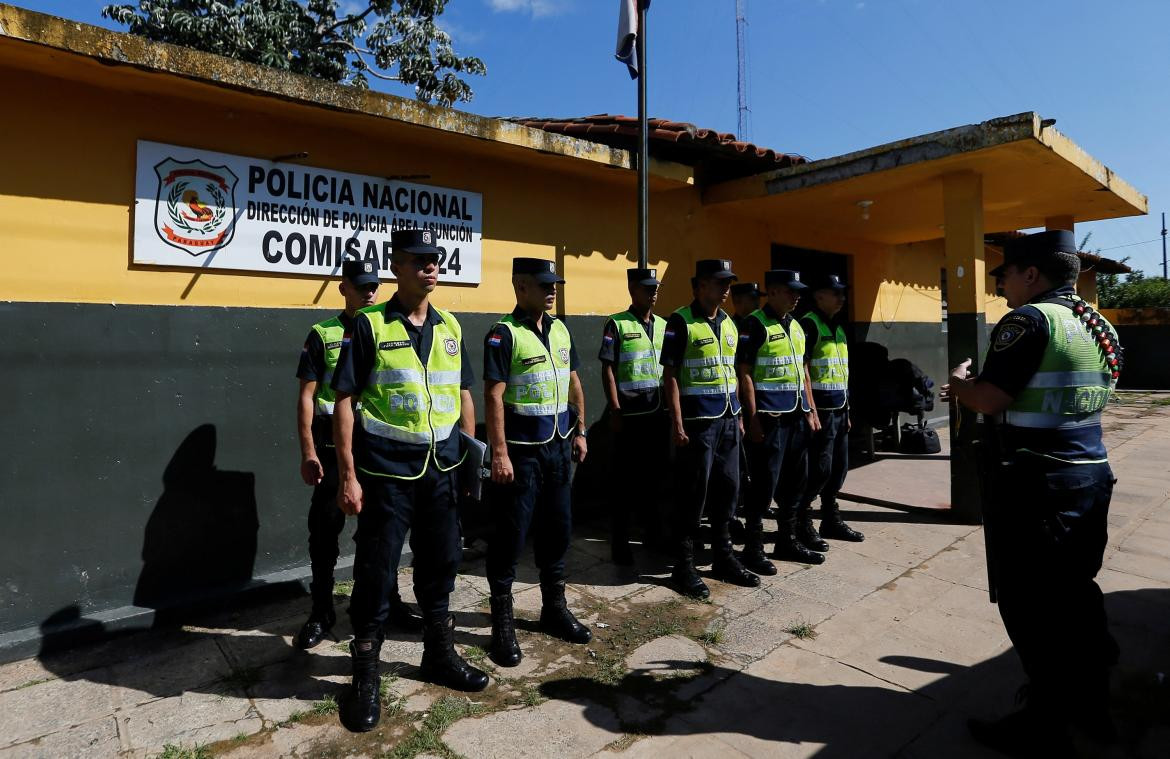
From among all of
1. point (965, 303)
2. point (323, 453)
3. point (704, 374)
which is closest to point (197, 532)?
point (323, 453)

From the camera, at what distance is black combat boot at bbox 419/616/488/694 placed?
3.02 m

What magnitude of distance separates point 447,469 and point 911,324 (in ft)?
29.8

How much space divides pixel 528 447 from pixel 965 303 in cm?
419

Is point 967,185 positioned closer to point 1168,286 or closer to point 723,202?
point 723,202

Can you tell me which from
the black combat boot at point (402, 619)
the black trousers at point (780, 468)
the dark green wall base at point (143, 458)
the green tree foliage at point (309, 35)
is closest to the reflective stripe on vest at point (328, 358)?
the dark green wall base at point (143, 458)

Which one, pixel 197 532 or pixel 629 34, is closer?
pixel 197 532

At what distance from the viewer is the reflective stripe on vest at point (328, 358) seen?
352cm

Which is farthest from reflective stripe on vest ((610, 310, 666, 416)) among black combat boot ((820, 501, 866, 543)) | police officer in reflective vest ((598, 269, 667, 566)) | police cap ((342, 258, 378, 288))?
police cap ((342, 258, 378, 288))

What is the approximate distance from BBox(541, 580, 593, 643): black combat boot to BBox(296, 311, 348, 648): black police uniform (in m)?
1.14

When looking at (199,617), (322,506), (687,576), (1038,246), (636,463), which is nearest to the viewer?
(1038,246)

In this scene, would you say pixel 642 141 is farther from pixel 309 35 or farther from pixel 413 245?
pixel 309 35

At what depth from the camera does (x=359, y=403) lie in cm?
284

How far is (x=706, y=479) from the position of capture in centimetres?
422

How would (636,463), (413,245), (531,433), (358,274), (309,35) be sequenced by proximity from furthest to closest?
(309,35) < (636,463) < (358,274) < (531,433) < (413,245)
